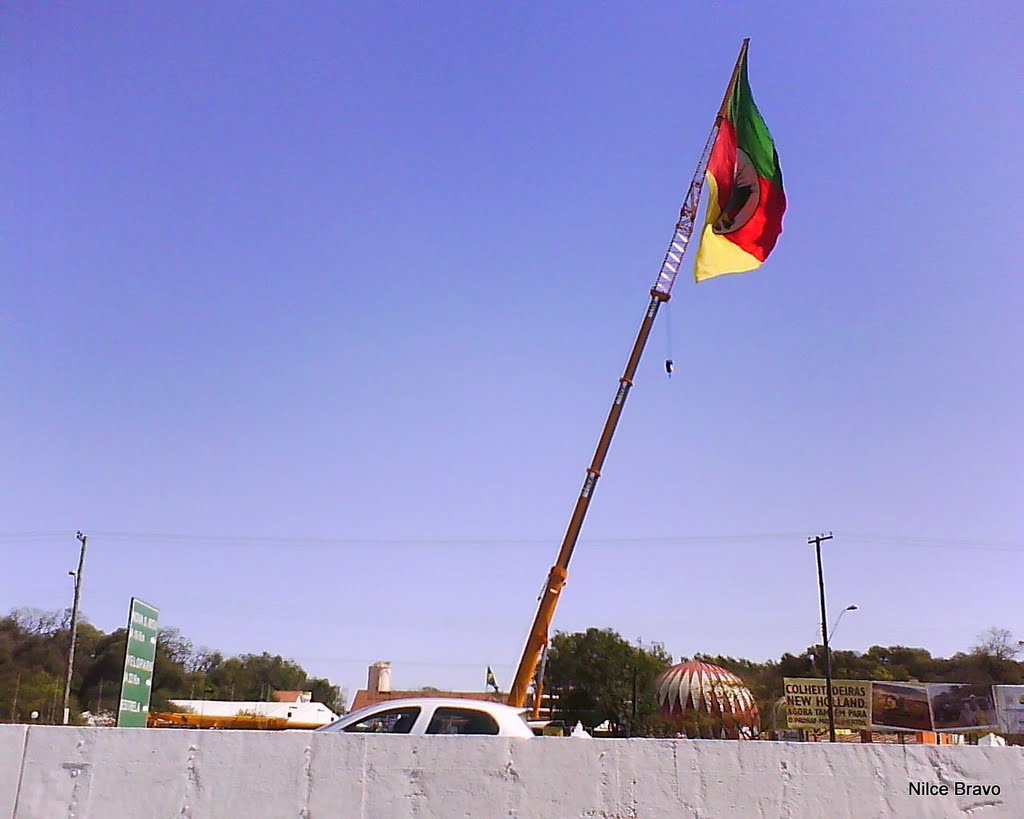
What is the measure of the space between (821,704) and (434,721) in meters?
53.8

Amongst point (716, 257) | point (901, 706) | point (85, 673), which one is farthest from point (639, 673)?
point (716, 257)

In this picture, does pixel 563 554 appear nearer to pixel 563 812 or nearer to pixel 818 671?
pixel 563 812

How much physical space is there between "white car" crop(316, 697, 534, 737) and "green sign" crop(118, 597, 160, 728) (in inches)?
236

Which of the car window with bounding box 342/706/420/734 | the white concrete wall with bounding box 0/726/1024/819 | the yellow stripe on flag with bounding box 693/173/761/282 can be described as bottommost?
the white concrete wall with bounding box 0/726/1024/819

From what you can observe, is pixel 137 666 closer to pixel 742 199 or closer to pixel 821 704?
pixel 742 199

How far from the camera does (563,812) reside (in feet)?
30.5

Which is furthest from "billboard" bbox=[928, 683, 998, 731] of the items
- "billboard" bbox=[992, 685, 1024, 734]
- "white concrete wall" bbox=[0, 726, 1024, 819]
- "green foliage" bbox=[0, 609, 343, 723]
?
"white concrete wall" bbox=[0, 726, 1024, 819]

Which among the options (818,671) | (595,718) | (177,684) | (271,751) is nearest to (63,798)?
(271,751)

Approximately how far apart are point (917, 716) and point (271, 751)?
65.8 metres

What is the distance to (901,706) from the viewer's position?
66188 mm

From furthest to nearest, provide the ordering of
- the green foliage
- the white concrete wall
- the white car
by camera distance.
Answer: the green foliage, the white car, the white concrete wall

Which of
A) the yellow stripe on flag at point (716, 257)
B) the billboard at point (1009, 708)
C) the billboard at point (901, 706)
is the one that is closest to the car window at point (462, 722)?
the yellow stripe on flag at point (716, 257)

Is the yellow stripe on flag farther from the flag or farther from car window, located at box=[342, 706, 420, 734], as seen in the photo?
car window, located at box=[342, 706, 420, 734]

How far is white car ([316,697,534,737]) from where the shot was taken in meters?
10.0
